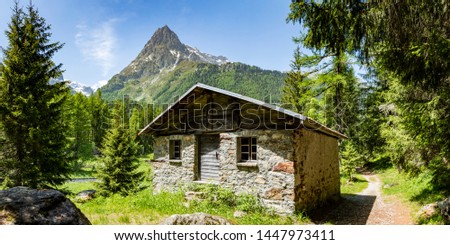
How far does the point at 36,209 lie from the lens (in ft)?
13.0

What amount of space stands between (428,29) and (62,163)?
51.3 feet

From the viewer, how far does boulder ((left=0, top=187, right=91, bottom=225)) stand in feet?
12.5

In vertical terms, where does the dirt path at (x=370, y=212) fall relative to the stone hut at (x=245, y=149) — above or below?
below

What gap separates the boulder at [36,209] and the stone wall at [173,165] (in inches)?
298

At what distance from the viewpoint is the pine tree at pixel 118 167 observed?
16.7m

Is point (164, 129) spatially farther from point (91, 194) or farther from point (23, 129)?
point (91, 194)

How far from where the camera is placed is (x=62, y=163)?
13555 millimetres

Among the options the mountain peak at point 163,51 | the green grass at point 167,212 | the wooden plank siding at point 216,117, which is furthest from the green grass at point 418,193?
the mountain peak at point 163,51

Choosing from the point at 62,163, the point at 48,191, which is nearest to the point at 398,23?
the point at 48,191

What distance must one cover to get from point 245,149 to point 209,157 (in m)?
1.81

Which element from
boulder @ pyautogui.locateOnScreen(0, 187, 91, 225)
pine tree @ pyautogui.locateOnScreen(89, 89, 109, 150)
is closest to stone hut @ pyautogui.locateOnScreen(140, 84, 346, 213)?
→ boulder @ pyautogui.locateOnScreen(0, 187, 91, 225)

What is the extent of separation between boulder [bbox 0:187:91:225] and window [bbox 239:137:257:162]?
22.9ft

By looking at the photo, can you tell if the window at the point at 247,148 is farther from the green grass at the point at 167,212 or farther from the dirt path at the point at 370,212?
the dirt path at the point at 370,212

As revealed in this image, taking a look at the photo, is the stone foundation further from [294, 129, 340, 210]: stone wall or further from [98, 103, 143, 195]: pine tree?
[98, 103, 143, 195]: pine tree
